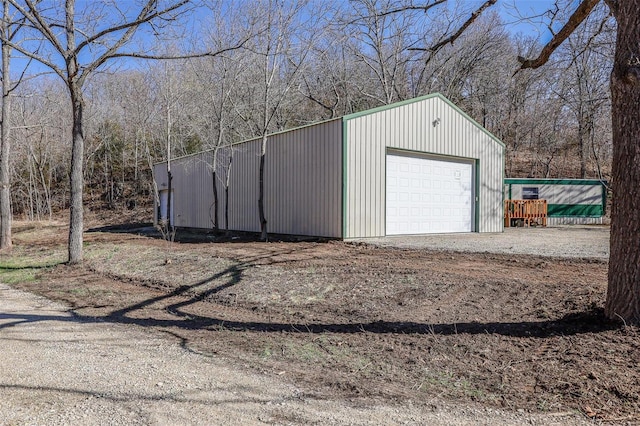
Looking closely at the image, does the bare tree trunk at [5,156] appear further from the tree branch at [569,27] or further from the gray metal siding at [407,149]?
the tree branch at [569,27]

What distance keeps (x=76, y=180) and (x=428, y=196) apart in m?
9.35

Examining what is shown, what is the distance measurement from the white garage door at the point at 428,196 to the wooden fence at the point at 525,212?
546 centimetres

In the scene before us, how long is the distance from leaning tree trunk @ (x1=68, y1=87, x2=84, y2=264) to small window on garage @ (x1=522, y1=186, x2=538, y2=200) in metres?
17.6

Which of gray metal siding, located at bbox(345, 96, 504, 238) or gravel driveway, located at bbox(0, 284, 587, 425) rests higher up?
gray metal siding, located at bbox(345, 96, 504, 238)

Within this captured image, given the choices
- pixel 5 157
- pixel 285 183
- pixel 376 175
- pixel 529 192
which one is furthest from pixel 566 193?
pixel 5 157

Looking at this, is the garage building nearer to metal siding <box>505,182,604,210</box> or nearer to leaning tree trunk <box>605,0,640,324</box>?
metal siding <box>505,182,604,210</box>

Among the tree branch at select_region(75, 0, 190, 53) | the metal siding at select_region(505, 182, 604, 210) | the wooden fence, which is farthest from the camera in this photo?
the metal siding at select_region(505, 182, 604, 210)

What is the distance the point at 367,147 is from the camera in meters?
12.2

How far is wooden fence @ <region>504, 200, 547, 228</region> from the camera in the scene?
19.4 m

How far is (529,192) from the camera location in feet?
66.4

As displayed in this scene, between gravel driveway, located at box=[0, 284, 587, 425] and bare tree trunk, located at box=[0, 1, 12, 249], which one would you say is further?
bare tree trunk, located at box=[0, 1, 12, 249]

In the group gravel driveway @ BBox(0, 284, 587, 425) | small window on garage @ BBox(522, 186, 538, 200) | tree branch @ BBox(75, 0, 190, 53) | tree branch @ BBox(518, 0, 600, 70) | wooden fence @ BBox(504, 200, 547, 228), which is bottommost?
gravel driveway @ BBox(0, 284, 587, 425)

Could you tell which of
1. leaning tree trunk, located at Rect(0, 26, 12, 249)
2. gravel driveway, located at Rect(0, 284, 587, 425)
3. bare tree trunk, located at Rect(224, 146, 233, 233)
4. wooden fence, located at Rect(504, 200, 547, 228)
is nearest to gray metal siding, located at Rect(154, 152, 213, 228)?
bare tree trunk, located at Rect(224, 146, 233, 233)

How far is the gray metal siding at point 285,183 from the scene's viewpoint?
1214 centimetres
